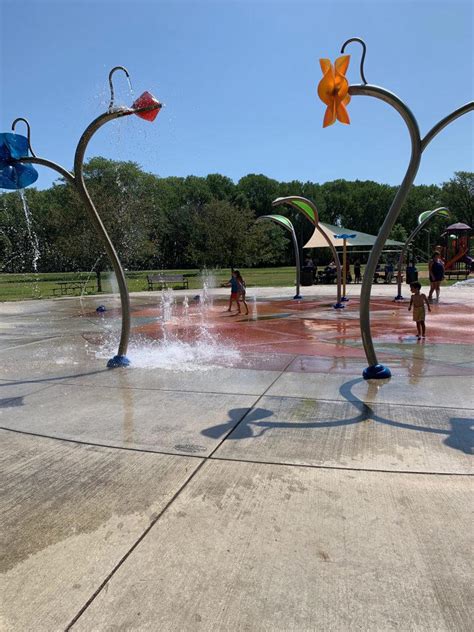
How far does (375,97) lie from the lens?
570 cm

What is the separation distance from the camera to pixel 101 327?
11.8 m

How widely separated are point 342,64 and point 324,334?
5.81m

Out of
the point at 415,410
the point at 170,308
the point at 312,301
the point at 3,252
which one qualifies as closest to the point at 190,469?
the point at 415,410

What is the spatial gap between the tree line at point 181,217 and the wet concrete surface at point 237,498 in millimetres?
21721

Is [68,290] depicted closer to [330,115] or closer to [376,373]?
[376,373]

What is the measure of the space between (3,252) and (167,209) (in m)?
23.2

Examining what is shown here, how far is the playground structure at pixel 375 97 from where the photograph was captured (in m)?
5.33

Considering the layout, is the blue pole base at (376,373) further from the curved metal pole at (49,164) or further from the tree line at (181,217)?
the tree line at (181,217)

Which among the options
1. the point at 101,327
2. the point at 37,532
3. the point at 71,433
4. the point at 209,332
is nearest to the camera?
the point at 37,532

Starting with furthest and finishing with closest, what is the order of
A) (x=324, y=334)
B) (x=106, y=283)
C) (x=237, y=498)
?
(x=106, y=283) → (x=324, y=334) → (x=237, y=498)

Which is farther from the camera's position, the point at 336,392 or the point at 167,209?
the point at 167,209

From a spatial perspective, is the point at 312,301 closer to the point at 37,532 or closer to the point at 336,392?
Answer: the point at 336,392

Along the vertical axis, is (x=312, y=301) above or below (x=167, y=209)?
below

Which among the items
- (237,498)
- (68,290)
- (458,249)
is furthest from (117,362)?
(458,249)
